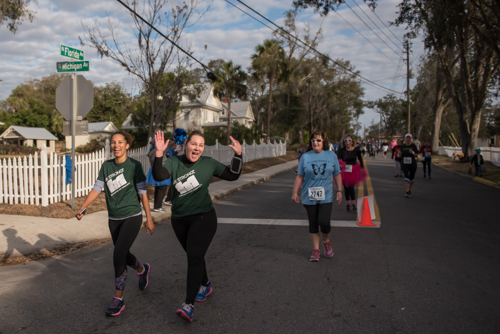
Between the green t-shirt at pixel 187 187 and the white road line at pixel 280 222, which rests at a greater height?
the green t-shirt at pixel 187 187

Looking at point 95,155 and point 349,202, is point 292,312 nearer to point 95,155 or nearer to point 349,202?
point 349,202

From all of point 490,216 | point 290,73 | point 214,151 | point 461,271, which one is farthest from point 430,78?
point 461,271

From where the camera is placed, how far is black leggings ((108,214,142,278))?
3.87 metres

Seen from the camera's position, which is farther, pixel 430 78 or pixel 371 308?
pixel 430 78

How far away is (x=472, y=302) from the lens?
4062 millimetres

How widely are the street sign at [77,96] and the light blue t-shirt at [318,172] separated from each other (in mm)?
5561

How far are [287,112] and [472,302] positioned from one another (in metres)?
54.5

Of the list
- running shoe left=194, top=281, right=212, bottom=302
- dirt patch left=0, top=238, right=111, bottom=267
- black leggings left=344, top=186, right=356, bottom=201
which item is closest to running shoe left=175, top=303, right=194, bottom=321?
running shoe left=194, top=281, right=212, bottom=302

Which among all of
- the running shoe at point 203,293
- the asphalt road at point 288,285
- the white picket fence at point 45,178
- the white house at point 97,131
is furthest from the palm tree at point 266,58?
the running shoe at point 203,293

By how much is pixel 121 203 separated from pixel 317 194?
8.55ft

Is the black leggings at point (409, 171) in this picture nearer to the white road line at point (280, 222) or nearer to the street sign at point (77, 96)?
the white road line at point (280, 222)

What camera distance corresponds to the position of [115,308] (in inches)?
149

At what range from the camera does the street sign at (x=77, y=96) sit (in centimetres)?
886

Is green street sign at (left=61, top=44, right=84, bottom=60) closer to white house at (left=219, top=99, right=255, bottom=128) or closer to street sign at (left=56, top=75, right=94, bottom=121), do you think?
street sign at (left=56, top=75, right=94, bottom=121)
